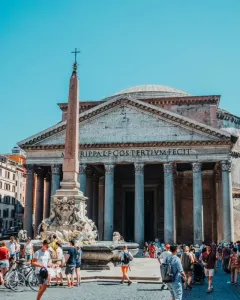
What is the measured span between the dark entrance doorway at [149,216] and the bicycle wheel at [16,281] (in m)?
25.1

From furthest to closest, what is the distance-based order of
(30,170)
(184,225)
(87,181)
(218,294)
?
(184,225) < (87,181) < (30,170) < (218,294)

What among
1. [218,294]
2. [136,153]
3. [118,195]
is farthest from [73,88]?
[118,195]

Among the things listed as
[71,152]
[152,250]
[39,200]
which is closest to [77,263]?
[71,152]

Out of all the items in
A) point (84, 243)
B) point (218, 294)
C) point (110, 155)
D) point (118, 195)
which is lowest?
point (218, 294)

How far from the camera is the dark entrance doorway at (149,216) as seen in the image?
33.5 m

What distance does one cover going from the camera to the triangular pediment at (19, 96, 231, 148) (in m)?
26.7

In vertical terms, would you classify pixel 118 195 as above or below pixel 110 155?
below

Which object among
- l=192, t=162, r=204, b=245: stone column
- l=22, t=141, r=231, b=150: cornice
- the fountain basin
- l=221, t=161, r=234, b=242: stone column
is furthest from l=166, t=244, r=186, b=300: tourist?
l=22, t=141, r=231, b=150: cornice

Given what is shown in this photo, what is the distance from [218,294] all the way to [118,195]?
2502 cm

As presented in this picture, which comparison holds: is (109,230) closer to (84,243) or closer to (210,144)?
(210,144)

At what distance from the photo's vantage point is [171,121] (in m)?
27.0

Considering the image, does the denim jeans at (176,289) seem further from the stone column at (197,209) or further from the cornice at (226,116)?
the cornice at (226,116)

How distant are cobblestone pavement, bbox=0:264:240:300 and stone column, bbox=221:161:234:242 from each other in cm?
1540

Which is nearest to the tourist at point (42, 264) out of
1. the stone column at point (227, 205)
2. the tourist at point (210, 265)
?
the tourist at point (210, 265)
